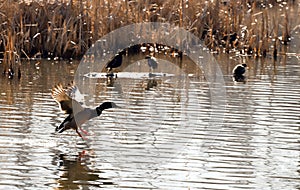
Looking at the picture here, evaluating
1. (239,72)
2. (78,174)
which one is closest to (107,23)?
(239,72)

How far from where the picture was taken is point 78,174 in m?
7.73

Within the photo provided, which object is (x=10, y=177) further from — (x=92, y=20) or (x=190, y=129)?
(x=92, y=20)

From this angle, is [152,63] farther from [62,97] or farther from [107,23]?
[62,97]

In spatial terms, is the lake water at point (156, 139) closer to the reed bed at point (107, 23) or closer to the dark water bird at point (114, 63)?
the dark water bird at point (114, 63)

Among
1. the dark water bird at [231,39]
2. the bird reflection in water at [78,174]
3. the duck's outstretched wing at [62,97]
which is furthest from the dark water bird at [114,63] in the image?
the bird reflection in water at [78,174]

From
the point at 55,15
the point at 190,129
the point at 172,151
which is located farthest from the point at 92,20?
the point at 172,151

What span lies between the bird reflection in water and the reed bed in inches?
239

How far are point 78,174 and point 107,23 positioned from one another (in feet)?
29.4

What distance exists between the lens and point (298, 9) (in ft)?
83.3

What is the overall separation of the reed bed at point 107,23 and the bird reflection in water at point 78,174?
239 inches

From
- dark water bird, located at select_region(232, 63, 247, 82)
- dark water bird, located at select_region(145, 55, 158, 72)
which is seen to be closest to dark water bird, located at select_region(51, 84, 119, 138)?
dark water bird, located at select_region(232, 63, 247, 82)

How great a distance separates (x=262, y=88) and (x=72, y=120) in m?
4.83

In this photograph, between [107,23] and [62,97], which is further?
[107,23]

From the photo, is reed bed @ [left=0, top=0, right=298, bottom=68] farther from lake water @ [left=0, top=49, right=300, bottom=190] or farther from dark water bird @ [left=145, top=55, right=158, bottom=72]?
lake water @ [left=0, top=49, right=300, bottom=190]
